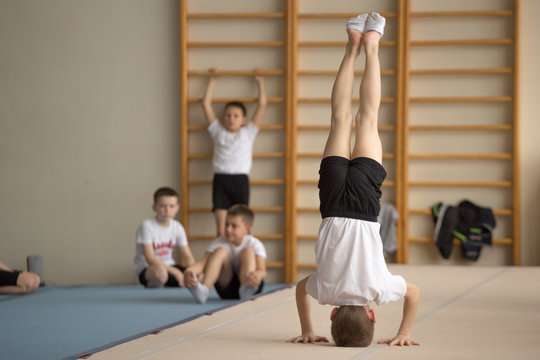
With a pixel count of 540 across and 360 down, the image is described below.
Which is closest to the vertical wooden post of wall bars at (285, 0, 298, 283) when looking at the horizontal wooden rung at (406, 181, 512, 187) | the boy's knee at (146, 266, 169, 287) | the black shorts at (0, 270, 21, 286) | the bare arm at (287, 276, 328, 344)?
the horizontal wooden rung at (406, 181, 512, 187)

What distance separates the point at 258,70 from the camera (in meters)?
5.68

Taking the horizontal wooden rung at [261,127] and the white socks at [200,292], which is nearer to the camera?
the white socks at [200,292]

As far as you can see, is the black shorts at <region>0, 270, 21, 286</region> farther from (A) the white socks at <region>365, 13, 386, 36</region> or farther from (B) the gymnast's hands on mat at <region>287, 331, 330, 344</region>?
(A) the white socks at <region>365, 13, 386, 36</region>

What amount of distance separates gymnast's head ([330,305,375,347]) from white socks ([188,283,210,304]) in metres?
1.81

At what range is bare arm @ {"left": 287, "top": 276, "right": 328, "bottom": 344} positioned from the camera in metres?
2.64

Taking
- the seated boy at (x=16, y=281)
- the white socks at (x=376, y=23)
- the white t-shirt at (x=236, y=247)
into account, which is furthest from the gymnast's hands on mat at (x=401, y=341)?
the seated boy at (x=16, y=281)

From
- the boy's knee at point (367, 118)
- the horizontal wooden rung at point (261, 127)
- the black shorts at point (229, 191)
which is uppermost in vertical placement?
the horizontal wooden rung at point (261, 127)

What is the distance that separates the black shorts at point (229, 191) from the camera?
5555 millimetres

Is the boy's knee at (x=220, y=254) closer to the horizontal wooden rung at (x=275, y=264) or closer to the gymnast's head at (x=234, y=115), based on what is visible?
the horizontal wooden rung at (x=275, y=264)

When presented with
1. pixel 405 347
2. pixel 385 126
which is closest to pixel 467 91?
pixel 385 126

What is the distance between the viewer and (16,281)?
4766mm

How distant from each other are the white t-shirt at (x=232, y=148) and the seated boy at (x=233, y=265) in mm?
1203

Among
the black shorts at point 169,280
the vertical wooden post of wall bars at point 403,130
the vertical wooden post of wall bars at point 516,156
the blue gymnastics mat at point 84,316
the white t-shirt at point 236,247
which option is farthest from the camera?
the vertical wooden post of wall bars at point 403,130

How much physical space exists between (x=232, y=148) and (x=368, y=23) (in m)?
2.72
